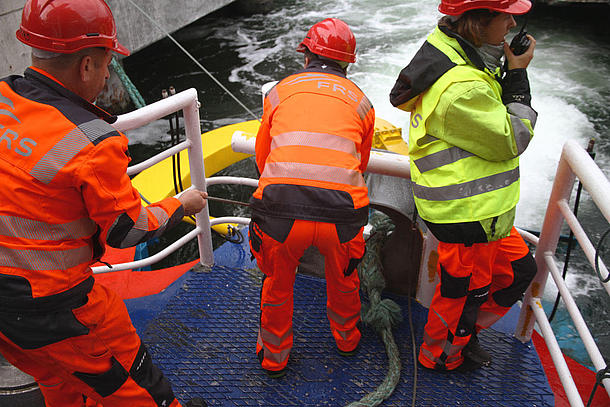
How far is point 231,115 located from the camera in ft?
29.6

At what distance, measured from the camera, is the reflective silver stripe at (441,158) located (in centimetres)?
193

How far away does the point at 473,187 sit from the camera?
193cm

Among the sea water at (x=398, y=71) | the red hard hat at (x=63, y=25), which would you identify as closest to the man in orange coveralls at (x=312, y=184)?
the red hard hat at (x=63, y=25)

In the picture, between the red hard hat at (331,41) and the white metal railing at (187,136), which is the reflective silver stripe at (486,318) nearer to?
the red hard hat at (331,41)

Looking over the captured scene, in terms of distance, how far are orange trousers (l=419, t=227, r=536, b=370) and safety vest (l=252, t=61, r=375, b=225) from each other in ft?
1.38

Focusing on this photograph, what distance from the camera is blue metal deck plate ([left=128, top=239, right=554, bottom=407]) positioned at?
2.25 metres

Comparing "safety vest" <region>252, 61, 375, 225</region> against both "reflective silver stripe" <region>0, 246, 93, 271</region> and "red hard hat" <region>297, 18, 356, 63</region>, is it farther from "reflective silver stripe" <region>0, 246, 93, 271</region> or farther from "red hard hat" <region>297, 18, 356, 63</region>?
"reflective silver stripe" <region>0, 246, 93, 271</region>

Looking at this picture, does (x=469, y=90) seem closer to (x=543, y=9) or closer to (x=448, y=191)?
(x=448, y=191)

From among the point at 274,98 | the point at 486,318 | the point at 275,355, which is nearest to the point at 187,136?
the point at 274,98

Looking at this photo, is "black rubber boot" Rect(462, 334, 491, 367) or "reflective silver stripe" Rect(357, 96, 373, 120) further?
"black rubber boot" Rect(462, 334, 491, 367)

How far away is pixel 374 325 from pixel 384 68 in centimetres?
863

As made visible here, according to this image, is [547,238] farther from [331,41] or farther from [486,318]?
[331,41]

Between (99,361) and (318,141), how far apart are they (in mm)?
1083

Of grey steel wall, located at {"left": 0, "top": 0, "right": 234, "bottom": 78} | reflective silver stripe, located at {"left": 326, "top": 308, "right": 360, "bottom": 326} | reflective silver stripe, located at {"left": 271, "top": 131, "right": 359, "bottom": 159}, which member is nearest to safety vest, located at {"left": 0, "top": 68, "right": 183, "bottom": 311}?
reflective silver stripe, located at {"left": 271, "top": 131, "right": 359, "bottom": 159}
